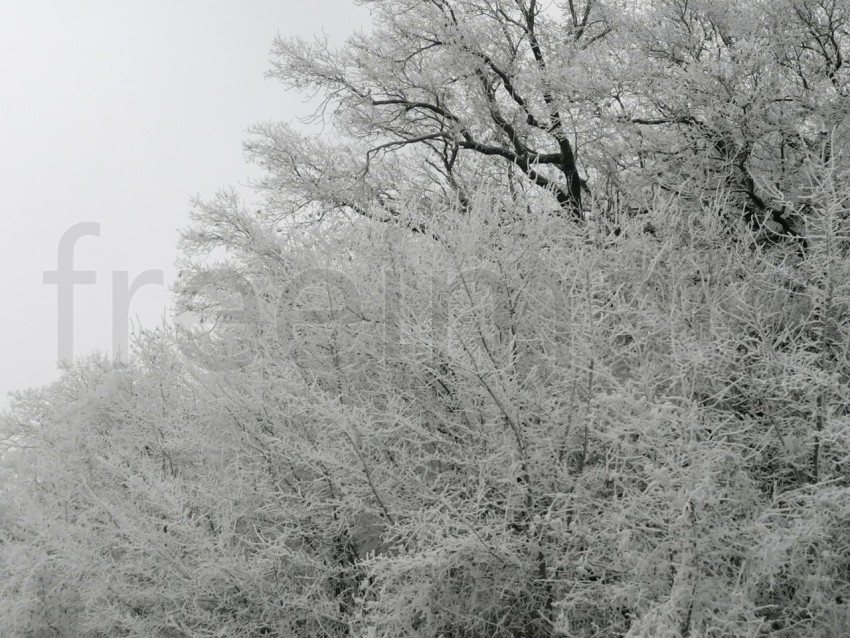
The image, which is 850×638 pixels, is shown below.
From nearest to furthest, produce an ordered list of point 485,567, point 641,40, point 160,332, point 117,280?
point 485,567
point 160,332
point 641,40
point 117,280

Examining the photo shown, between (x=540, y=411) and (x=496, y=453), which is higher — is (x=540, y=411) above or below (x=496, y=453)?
above

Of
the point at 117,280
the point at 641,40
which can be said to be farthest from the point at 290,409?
the point at 117,280

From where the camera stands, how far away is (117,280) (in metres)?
10.5

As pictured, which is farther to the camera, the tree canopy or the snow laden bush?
the tree canopy

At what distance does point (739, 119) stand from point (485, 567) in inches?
164

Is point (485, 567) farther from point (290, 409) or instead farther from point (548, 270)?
point (548, 270)

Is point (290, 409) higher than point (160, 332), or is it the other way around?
point (160, 332)

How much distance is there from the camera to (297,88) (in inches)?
414

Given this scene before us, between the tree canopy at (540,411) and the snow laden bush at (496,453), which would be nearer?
the snow laden bush at (496,453)

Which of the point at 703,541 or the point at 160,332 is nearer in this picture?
the point at 703,541

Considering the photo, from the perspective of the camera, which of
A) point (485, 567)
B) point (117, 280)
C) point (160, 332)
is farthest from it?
point (117, 280)

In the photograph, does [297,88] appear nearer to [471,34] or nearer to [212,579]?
[471,34]

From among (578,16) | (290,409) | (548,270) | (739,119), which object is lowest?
(290,409)

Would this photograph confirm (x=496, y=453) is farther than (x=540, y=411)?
No
